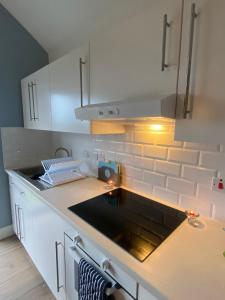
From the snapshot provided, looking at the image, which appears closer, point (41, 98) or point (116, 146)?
point (116, 146)

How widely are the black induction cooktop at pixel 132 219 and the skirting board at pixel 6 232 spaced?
1.54 meters

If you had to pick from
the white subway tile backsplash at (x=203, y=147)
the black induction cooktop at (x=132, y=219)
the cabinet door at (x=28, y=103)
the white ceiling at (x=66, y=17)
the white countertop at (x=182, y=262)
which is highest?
the white ceiling at (x=66, y=17)

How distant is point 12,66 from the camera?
6.31ft

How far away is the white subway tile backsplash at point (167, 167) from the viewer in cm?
111

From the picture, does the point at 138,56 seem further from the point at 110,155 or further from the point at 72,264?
the point at 72,264

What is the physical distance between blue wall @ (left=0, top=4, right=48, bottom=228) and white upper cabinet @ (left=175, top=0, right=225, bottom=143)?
188 centimetres

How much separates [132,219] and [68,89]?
1008 millimetres

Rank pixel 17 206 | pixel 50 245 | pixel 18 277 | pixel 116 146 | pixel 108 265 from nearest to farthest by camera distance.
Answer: pixel 108 265 → pixel 50 245 → pixel 116 146 → pixel 18 277 → pixel 17 206

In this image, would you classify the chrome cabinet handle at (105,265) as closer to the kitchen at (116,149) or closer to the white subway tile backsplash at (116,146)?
the kitchen at (116,149)

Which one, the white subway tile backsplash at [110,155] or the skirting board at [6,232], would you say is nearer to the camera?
the white subway tile backsplash at [110,155]

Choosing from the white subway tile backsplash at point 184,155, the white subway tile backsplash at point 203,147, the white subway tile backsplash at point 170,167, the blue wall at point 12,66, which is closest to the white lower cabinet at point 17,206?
the blue wall at point 12,66

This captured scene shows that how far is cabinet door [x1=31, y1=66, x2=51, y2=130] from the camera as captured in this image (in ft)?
5.17

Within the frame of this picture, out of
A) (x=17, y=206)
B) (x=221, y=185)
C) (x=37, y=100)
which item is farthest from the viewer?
(x=17, y=206)

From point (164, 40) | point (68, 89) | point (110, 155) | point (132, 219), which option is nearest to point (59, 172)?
point (110, 155)
